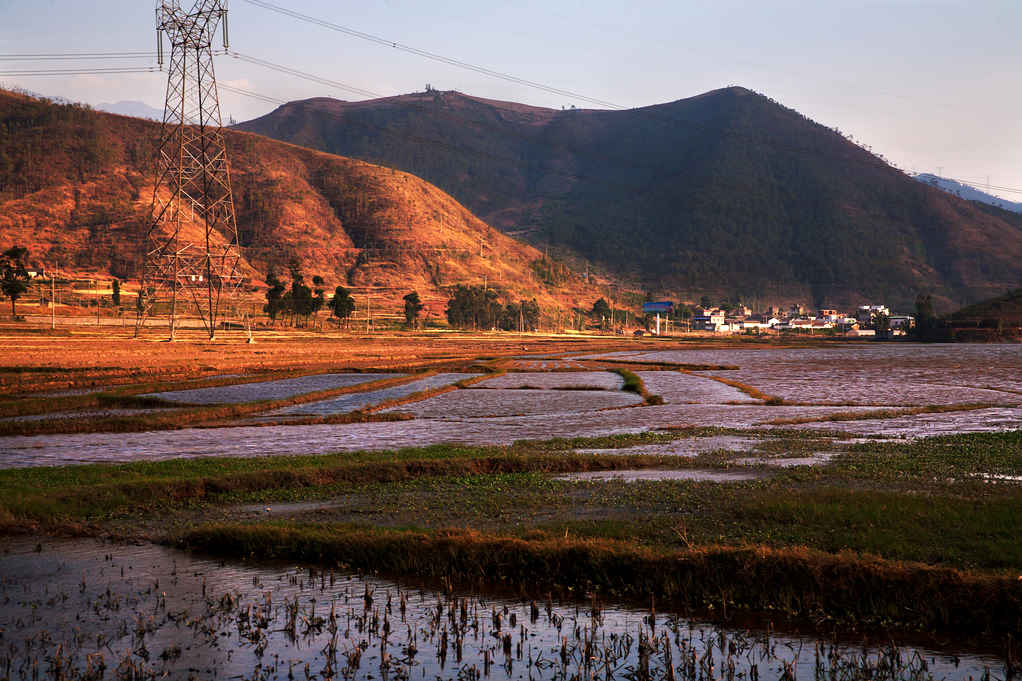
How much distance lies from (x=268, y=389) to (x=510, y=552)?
4164 centimetres

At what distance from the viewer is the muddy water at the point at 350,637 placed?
1007cm

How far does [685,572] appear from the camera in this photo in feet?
42.5

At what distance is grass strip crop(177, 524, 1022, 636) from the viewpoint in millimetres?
11492

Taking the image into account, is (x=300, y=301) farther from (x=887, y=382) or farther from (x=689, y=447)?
(x=689, y=447)

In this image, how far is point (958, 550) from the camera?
13.5 m

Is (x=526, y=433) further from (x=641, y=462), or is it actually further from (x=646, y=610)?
(x=646, y=610)

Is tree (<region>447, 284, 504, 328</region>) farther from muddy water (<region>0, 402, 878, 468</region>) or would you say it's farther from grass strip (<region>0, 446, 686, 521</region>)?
grass strip (<region>0, 446, 686, 521</region>)

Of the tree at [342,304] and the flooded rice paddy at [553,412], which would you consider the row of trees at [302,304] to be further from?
the flooded rice paddy at [553,412]

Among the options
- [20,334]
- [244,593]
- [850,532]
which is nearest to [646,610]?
[850,532]

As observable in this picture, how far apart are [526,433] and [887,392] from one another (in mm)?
33434

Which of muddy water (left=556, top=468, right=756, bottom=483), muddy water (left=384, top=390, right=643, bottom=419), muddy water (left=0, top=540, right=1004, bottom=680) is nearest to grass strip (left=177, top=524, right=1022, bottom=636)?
muddy water (left=0, top=540, right=1004, bottom=680)

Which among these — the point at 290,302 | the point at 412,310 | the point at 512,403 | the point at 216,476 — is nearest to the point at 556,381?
the point at 512,403

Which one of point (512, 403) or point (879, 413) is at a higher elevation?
point (879, 413)

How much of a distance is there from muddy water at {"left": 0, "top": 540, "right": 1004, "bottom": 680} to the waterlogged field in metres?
0.05
